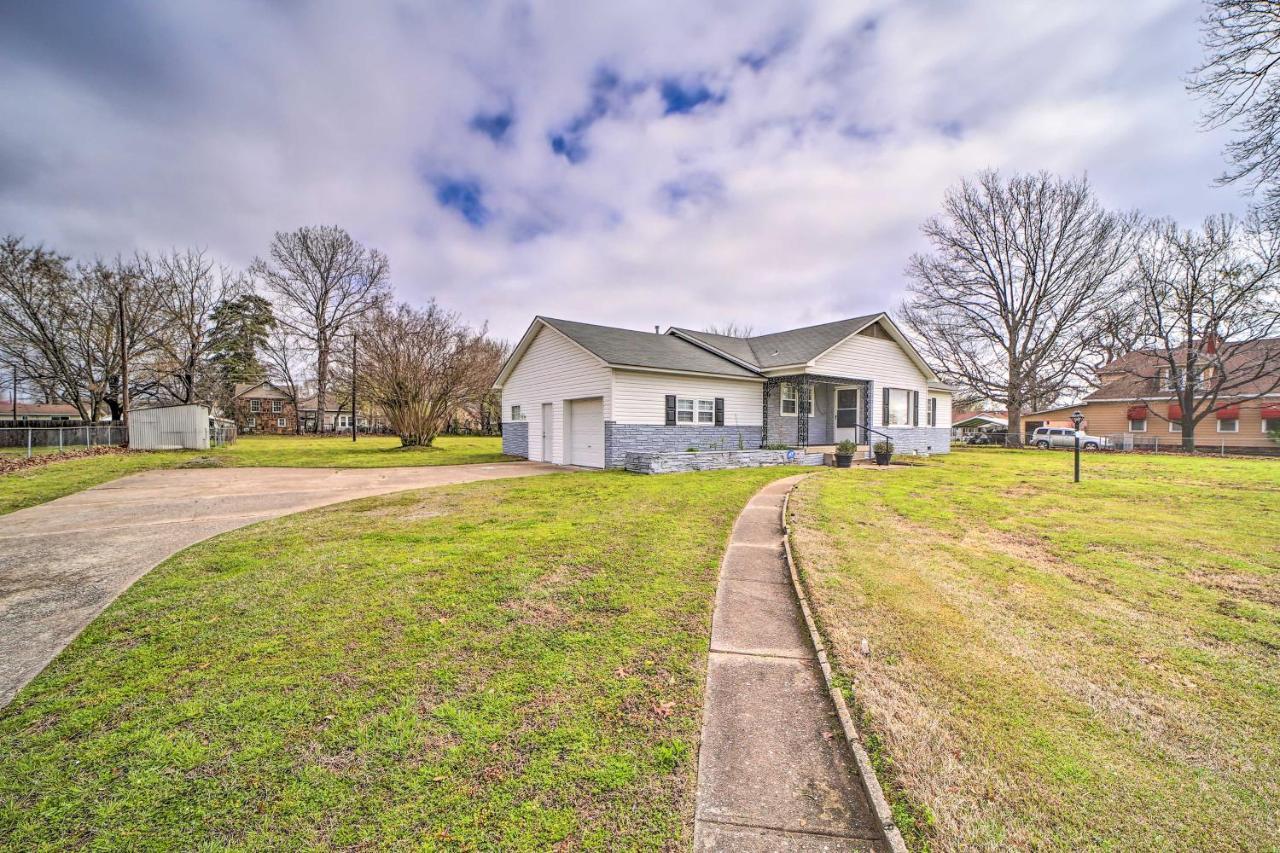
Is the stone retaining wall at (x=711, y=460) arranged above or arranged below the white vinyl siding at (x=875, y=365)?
below

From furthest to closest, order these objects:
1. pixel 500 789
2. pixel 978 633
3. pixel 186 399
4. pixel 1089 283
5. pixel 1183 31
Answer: pixel 186 399 → pixel 1089 283 → pixel 1183 31 → pixel 978 633 → pixel 500 789

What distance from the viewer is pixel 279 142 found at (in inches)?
511

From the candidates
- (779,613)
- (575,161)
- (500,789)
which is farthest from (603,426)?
(500,789)

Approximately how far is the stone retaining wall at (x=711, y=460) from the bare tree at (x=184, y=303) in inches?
1223

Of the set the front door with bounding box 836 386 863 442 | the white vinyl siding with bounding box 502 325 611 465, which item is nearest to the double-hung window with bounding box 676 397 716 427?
the white vinyl siding with bounding box 502 325 611 465

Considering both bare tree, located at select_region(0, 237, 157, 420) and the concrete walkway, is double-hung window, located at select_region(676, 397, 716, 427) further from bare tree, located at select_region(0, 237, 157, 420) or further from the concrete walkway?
bare tree, located at select_region(0, 237, 157, 420)

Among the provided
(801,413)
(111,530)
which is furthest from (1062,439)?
(111,530)

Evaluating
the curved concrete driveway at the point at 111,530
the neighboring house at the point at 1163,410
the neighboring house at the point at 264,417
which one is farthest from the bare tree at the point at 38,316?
the neighboring house at the point at 1163,410

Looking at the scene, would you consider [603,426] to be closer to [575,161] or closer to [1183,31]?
[575,161]

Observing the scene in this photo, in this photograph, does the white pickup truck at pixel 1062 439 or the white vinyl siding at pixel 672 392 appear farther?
the white pickup truck at pixel 1062 439

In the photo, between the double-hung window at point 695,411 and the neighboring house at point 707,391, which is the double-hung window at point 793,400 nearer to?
the neighboring house at point 707,391

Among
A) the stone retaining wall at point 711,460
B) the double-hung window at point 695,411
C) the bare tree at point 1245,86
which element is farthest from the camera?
the double-hung window at point 695,411

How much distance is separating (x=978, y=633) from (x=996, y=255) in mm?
33663

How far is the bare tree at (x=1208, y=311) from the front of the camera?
2172 centimetres
